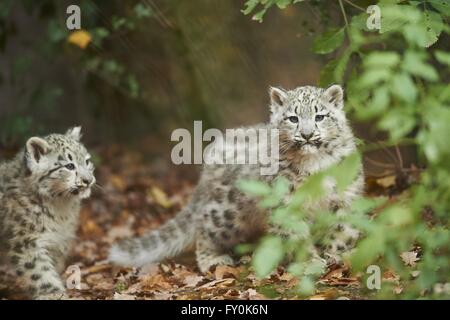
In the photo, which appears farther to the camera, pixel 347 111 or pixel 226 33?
pixel 226 33

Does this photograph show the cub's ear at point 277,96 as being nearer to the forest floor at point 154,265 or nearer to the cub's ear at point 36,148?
the forest floor at point 154,265

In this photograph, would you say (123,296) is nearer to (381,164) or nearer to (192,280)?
(192,280)

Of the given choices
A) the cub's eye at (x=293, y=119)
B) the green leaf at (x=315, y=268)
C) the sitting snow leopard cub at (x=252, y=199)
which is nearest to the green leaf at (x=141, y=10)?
the sitting snow leopard cub at (x=252, y=199)

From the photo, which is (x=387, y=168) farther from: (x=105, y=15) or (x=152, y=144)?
(x=152, y=144)

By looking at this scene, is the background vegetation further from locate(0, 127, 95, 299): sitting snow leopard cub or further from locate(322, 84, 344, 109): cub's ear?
locate(0, 127, 95, 299): sitting snow leopard cub

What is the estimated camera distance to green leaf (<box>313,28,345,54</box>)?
7.09m

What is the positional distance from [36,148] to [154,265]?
6.21ft

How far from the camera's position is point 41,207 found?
24.7 ft

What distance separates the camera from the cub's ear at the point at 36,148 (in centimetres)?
732

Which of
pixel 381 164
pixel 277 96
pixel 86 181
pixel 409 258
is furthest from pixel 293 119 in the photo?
pixel 381 164

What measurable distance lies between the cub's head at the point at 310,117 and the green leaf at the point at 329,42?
354 millimetres

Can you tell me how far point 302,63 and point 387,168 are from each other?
119 inches
